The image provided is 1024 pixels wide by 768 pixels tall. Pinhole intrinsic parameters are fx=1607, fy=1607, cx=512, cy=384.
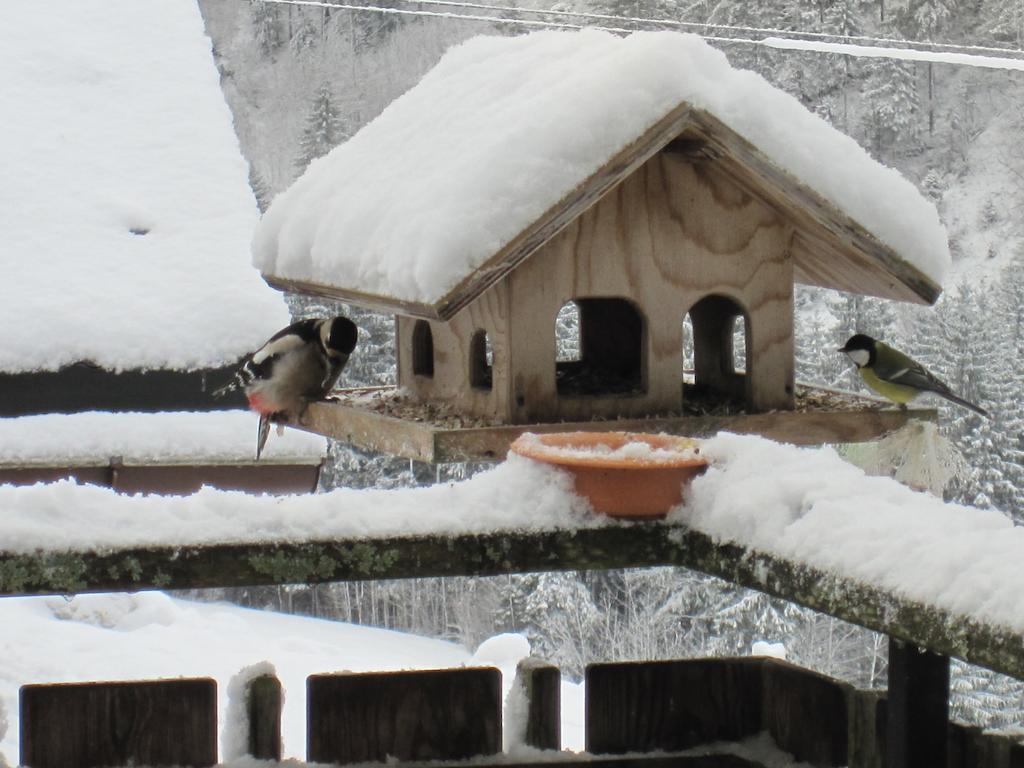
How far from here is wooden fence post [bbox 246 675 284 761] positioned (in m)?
1.31

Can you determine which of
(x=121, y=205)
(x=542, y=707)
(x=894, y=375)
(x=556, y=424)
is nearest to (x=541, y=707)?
(x=542, y=707)

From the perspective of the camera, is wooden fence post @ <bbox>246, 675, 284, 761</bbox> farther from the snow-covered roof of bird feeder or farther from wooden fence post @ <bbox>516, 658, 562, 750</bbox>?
the snow-covered roof of bird feeder

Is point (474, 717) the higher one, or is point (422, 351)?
point (422, 351)

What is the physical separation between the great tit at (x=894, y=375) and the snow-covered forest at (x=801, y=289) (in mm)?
11833

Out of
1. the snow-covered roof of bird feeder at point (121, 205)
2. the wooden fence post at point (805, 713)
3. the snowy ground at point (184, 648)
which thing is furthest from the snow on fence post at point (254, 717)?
the snowy ground at point (184, 648)

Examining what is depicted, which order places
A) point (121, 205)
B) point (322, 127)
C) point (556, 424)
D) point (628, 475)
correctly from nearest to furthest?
point (628, 475) < point (556, 424) < point (121, 205) < point (322, 127)

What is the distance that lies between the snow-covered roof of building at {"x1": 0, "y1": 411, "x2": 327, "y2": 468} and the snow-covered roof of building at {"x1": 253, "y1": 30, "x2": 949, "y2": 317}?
248 cm

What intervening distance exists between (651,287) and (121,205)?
476 cm

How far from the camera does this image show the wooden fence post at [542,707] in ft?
4.51

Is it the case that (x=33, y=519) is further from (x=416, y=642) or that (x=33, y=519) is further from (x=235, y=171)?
(x=416, y=642)

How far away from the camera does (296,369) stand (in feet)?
10.1

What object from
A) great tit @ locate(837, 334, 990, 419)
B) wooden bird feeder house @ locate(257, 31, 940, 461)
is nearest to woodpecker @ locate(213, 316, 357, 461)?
wooden bird feeder house @ locate(257, 31, 940, 461)

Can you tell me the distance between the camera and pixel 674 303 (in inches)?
99.8

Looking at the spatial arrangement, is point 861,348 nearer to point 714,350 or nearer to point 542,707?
point 714,350
